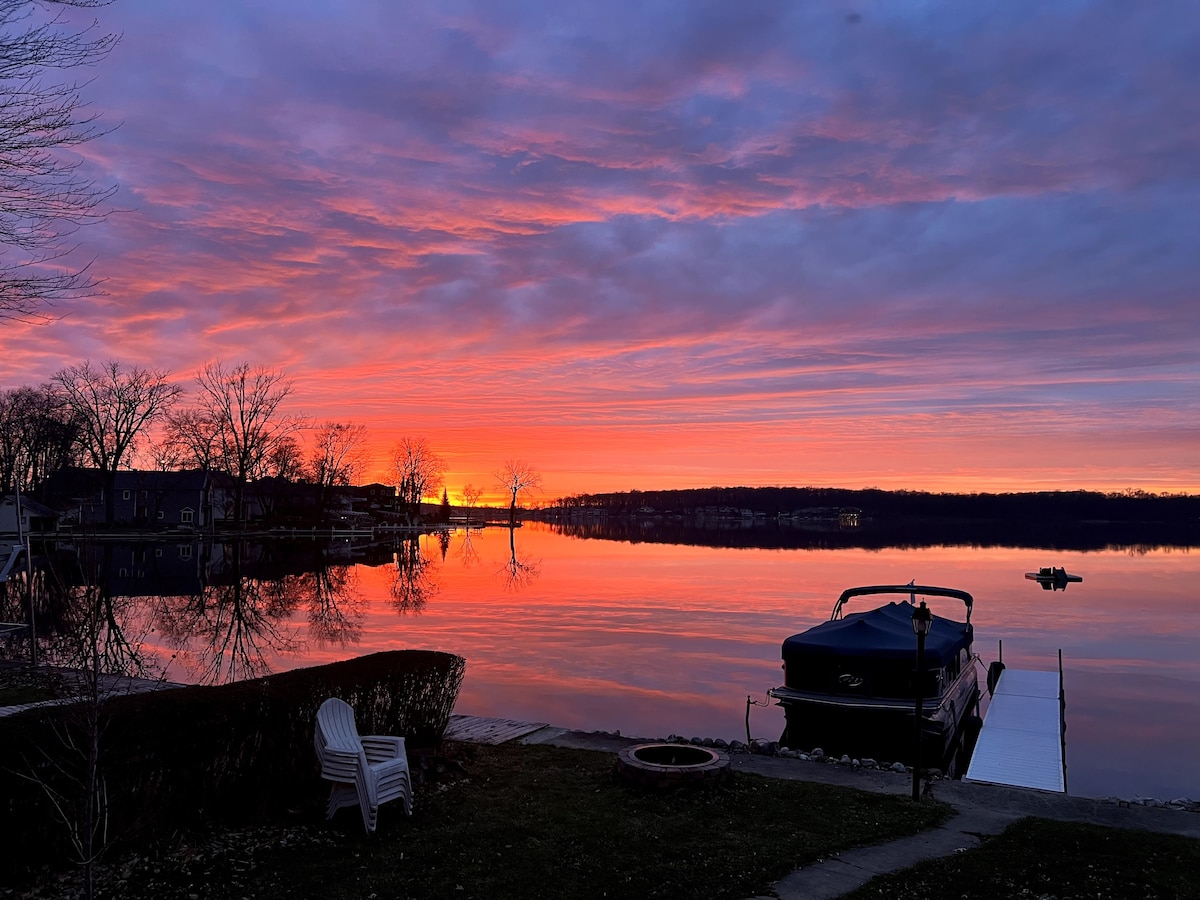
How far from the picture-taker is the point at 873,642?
20391 millimetres

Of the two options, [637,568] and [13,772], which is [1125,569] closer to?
[637,568]

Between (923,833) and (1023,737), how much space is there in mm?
10860

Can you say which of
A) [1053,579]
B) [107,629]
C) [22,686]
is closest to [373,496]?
[1053,579]

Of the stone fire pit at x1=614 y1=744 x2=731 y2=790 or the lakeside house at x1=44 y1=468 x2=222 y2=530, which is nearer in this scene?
the stone fire pit at x1=614 y1=744 x2=731 y2=790

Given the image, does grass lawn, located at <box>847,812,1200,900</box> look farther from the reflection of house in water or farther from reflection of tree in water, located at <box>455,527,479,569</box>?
reflection of tree in water, located at <box>455,527,479,569</box>

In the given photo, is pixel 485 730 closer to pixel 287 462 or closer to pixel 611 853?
pixel 611 853

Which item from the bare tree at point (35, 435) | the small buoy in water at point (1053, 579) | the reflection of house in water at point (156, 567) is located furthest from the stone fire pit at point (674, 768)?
the bare tree at point (35, 435)

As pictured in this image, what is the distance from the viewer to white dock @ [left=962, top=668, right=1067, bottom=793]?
16188 millimetres

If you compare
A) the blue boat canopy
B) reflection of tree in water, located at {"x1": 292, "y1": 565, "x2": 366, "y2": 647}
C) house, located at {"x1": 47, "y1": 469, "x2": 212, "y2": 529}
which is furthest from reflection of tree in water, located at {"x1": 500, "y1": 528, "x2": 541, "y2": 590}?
house, located at {"x1": 47, "y1": 469, "x2": 212, "y2": 529}

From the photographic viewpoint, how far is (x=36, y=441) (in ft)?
325

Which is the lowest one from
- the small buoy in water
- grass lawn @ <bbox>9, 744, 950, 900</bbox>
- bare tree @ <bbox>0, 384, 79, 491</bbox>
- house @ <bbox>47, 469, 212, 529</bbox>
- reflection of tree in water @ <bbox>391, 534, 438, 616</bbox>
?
the small buoy in water

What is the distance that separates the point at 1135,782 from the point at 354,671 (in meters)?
15.2

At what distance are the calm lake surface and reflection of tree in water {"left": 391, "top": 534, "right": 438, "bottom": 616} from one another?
0.17 meters

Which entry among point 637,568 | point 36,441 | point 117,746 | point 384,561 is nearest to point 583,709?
point 117,746
